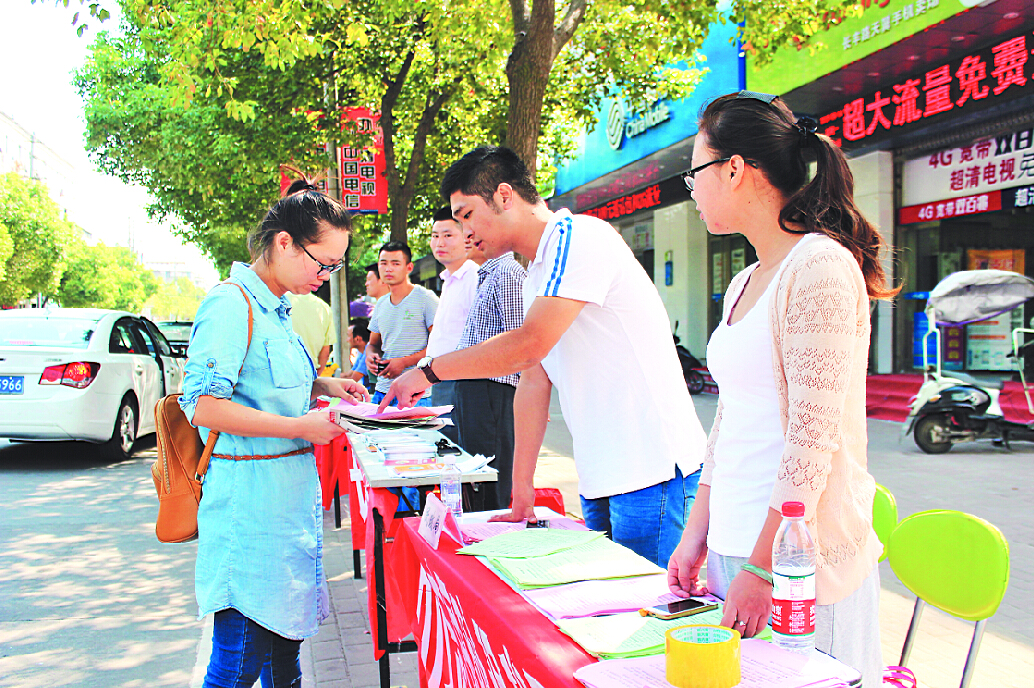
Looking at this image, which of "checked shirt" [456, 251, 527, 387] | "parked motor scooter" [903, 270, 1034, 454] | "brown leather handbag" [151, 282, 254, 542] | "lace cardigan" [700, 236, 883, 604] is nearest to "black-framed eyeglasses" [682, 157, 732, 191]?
"lace cardigan" [700, 236, 883, 604]

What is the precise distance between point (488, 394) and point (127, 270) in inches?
3498

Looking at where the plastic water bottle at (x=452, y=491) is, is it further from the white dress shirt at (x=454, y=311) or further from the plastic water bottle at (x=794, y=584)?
the white dress shirt at (x=454, y=311)

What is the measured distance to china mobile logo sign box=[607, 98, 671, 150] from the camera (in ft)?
50.5

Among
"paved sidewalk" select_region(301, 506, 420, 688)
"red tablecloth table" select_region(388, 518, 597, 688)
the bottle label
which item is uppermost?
the bottle label

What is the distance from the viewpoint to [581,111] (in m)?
12.9

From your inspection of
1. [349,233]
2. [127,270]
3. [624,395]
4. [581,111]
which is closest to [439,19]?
[581,111]

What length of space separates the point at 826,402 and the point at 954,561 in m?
0.98

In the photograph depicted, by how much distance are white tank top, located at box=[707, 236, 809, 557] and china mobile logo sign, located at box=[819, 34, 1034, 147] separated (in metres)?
9.90

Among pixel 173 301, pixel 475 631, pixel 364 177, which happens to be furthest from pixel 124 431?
pixel 173 301

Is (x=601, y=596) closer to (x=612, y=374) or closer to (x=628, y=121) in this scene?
(x=612, y=374)

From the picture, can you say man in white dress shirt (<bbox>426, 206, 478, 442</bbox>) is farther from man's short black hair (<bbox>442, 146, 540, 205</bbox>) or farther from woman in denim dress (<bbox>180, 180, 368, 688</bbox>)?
woman in denim dress (<bbox>180, 180, 368, 688</bbox>)

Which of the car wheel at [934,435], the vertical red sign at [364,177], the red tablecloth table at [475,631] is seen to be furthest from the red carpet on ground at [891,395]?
the red tablecloth table at [475,631]

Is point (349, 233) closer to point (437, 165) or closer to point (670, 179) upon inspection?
point (437, 165)

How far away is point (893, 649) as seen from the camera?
3852 mm
